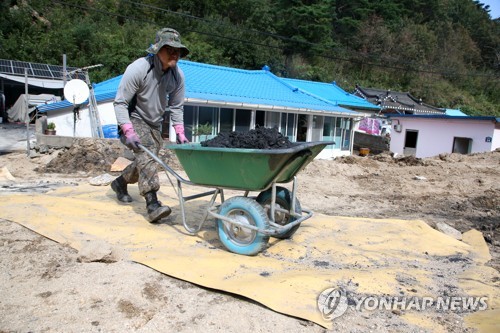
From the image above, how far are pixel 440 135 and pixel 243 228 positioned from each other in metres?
16.8

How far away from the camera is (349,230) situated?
3.95 m

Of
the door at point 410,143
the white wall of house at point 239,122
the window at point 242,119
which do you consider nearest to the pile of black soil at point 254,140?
the white wall of house at point 239,122

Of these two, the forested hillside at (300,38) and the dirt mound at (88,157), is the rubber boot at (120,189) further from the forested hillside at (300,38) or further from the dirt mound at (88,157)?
the forested hillside at (300,38)

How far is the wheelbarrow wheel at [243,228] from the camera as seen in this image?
9.71 ft

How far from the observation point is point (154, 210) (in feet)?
11.9

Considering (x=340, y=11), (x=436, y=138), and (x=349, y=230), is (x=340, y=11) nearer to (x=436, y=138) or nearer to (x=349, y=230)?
(x=436, y=138)

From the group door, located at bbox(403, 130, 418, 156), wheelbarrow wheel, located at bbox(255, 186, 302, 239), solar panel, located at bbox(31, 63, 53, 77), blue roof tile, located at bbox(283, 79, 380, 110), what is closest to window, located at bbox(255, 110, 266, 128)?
blue roof tile, located at bbox(283, 79, 380, 110)

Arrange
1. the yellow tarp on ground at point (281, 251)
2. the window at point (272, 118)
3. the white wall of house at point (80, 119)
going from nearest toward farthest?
the yellow tarp on ground at point (281, 251) → the white wall of house at point (80, 119) → the window at point (272, 118)

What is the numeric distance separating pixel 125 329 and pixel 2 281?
102 centimetres

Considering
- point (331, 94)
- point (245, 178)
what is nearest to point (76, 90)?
point (245, 178)

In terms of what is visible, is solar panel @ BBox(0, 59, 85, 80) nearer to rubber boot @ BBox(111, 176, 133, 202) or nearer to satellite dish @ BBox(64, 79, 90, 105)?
satellite dish @ BBox(64, 79, 90, 105)

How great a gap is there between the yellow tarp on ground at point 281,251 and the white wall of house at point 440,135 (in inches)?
558

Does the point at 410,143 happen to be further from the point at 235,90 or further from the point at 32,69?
the point at 32,69

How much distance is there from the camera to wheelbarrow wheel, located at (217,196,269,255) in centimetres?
296
